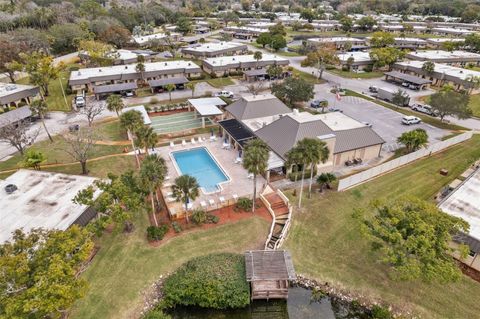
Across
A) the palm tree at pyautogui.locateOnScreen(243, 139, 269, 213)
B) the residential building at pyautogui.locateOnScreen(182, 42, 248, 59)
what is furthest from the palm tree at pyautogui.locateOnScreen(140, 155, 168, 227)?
the residential building at pyautogui.locateOnScreen(182, 42, 248, 59)

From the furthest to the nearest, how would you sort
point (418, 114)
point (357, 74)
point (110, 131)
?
point (357, 74) < point (418, 114) < point (110, 131)

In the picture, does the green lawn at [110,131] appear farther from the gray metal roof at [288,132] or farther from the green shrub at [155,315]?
the green shrub at [155,315]

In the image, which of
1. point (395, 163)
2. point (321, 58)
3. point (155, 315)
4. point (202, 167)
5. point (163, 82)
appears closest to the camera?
point (155, 315)

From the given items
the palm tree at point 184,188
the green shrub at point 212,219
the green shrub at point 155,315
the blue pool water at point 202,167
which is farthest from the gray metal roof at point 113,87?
the green shrub at point 155,315

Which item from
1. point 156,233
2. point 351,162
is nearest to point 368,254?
point 351,162

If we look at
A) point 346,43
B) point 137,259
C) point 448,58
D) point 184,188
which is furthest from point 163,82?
point 448,58

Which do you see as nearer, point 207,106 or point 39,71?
point 207,106

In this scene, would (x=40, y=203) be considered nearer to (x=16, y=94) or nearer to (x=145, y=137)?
(x=145, y=137)
